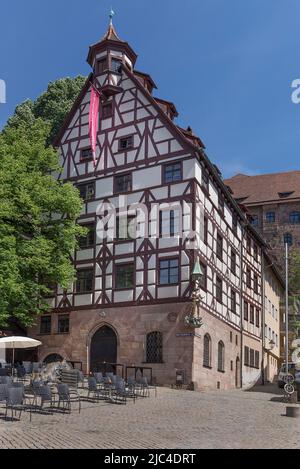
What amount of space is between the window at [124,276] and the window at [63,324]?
363 cm

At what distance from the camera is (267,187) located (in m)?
70.6

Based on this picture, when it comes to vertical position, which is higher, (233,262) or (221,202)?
(221,202)

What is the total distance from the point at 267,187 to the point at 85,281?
4093 cm

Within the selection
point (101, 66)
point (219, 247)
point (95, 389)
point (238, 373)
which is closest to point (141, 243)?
point (219, 247)

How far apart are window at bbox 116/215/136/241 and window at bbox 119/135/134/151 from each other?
378 cm

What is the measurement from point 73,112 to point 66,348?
1331 cm

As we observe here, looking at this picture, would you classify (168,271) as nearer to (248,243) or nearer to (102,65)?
(102,65)

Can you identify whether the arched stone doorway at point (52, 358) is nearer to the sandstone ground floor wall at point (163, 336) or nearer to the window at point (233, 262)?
the sandstone ground floor wall at point (163, 336)

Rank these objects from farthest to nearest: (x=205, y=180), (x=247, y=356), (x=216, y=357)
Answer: (x=247, y=356) < (x=205, y=180) < (x=216, y=357)

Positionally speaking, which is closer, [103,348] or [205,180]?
[103,348]

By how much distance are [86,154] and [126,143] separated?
279cm

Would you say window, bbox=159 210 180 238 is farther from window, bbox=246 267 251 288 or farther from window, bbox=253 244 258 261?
window, bbox=253 244 258 261

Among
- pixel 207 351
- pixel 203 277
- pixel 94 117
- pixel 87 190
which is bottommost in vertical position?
pixel 207 351

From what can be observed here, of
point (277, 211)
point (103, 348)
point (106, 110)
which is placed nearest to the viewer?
point (103, 348)
